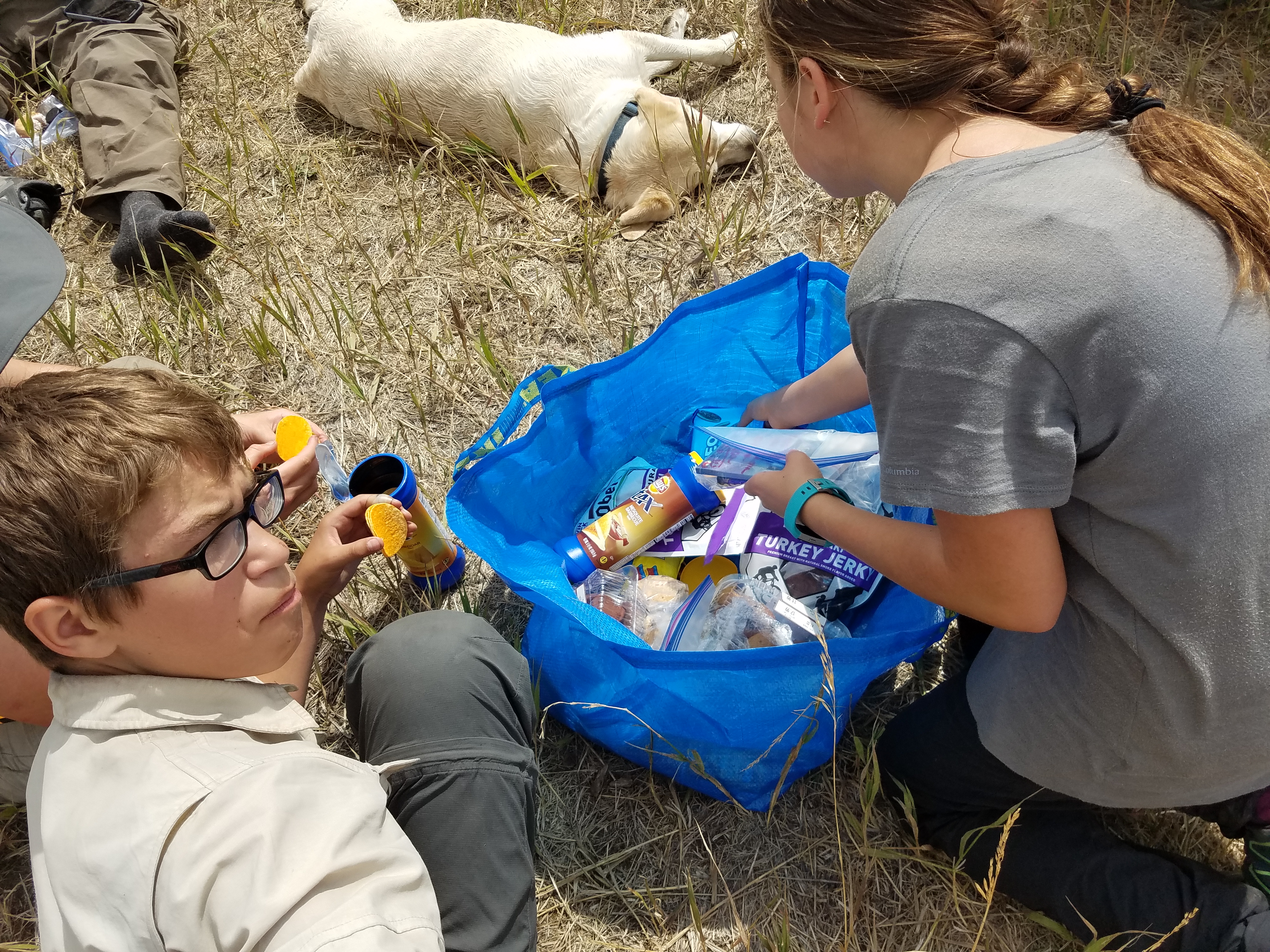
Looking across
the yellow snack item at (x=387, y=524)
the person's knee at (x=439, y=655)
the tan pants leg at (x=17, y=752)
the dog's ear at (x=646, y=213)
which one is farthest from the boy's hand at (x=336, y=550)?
the dog's ear at (x=646, y=213)

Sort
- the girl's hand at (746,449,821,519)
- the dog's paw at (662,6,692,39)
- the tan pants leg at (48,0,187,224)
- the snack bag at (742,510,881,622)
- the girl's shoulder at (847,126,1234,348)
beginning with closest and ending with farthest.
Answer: the girl's shoulder at (847,126,1234,348)
the girl's hand at (746,449,821,519)
the snack bag at (742,510,881,622)
the tan pants leg at (48,0,187,224)
the dog's paw at (662,6,692,39)

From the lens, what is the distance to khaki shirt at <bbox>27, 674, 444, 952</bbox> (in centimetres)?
95

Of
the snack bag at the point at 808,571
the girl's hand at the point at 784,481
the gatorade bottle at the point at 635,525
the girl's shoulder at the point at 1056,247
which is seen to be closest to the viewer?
the girl's shoulder at the point at 1056,247

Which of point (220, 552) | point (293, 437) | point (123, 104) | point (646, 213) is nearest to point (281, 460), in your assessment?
point (293, 437)

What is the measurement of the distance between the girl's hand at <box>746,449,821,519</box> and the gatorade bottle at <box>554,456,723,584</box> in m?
0.27

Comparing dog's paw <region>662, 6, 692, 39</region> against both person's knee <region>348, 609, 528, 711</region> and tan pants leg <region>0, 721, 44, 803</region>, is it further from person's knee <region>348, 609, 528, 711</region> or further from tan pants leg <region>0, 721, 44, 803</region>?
tan pants leg <region>0, 721, 44, 803</region>

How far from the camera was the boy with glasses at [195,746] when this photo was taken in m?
0.97

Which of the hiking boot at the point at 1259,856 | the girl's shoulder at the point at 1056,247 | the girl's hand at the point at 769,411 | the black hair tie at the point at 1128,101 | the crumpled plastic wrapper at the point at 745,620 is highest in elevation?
the black hair tie at the point at 1128,101

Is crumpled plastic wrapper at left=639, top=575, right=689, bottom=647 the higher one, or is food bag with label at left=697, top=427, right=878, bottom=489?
food bag with label at left=697, top=427, right=878, bottom=489

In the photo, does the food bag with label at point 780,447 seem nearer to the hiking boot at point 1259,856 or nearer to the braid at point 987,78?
the braid at point 987,78

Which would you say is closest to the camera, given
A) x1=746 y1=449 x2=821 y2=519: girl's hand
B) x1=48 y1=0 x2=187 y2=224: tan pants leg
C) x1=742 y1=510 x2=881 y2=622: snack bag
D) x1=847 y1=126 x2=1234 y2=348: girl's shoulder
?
x1=847 y1=126 x2=1234 y2=348: girl's shoulder

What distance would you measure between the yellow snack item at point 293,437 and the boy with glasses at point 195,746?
0.39 m

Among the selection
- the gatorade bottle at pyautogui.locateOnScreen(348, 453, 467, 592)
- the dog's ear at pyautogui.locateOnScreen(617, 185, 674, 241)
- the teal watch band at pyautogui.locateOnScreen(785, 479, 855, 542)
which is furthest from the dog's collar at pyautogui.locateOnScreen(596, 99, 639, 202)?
the teal watch band at pyautogui.locateOnScreen(785, 479, 855, 542)

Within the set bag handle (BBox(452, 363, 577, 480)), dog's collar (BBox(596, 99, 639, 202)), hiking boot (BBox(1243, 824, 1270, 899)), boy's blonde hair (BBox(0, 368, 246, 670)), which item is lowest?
hiking boot (BBox(1243, 824, 1270, 899))
